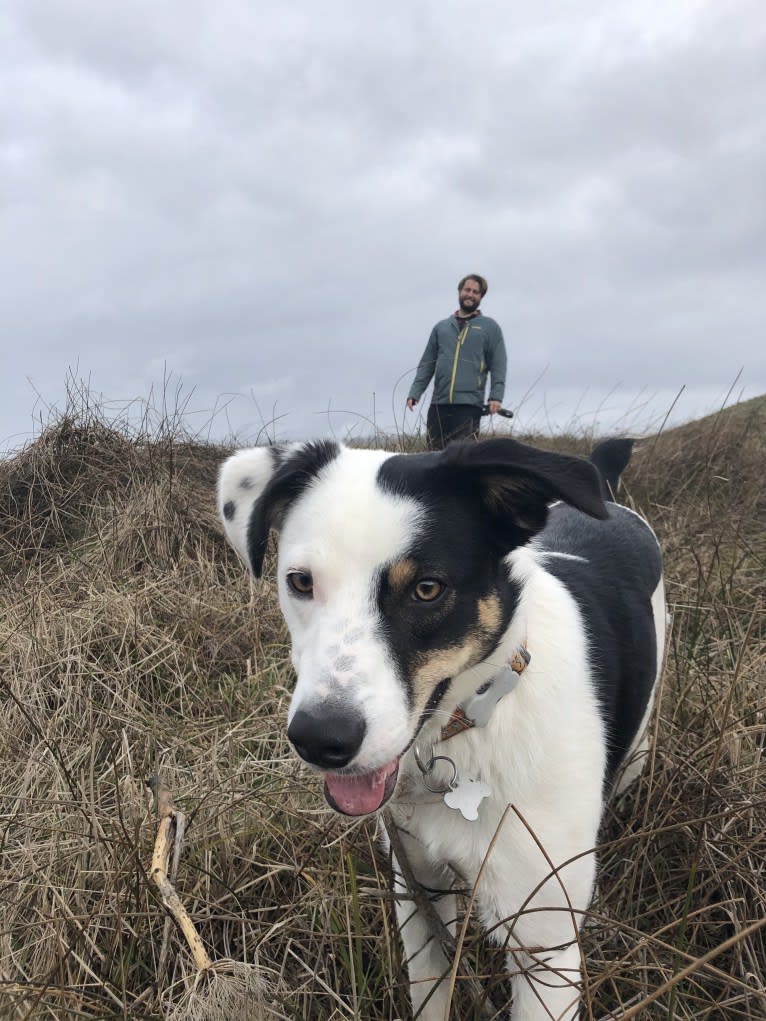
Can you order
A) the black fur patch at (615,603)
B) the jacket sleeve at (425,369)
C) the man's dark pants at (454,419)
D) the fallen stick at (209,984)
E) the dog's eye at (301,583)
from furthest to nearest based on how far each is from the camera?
1. the jacket sleeve at (425,369)
2. the man's dark pants at (454,419)
3. the black fur patch at (615,603)
4. the dog's eye at (301,583)
5. the fallen stick at (209,984)

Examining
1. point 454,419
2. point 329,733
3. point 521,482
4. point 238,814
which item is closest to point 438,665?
point 329,733

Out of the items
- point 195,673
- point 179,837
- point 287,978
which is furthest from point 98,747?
point 179,837

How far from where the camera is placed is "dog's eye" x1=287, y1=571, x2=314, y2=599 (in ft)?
5.67

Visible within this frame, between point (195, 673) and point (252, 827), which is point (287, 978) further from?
point (195, 673)

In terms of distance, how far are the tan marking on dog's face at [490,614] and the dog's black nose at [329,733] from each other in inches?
16.9

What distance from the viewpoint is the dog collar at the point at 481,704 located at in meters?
1.79

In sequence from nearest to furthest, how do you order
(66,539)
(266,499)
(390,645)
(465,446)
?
(390,645), (465,446), (266,499), (66,539)

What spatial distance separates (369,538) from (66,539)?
529cm

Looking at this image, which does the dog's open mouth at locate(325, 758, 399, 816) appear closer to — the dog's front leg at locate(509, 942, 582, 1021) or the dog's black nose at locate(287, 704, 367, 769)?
the dog's black nose at locate(287, 704, 367, 769)

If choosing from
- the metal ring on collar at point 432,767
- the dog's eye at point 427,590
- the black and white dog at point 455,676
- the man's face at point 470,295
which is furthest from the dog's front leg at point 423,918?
the man's face at point 470,295

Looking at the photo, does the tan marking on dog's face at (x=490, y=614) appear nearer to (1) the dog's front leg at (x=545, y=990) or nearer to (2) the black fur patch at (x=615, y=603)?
(2) the black fur patch at (x=615, y=603)

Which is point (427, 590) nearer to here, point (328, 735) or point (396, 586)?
point (396, 586)

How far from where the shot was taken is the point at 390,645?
159 centimetres

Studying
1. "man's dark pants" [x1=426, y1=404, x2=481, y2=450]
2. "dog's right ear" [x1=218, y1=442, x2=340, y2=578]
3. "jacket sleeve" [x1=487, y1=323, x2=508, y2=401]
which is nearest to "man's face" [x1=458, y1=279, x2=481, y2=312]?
"jacket sleeve" [x1=487, y1=323, x2=508, y2=401]
